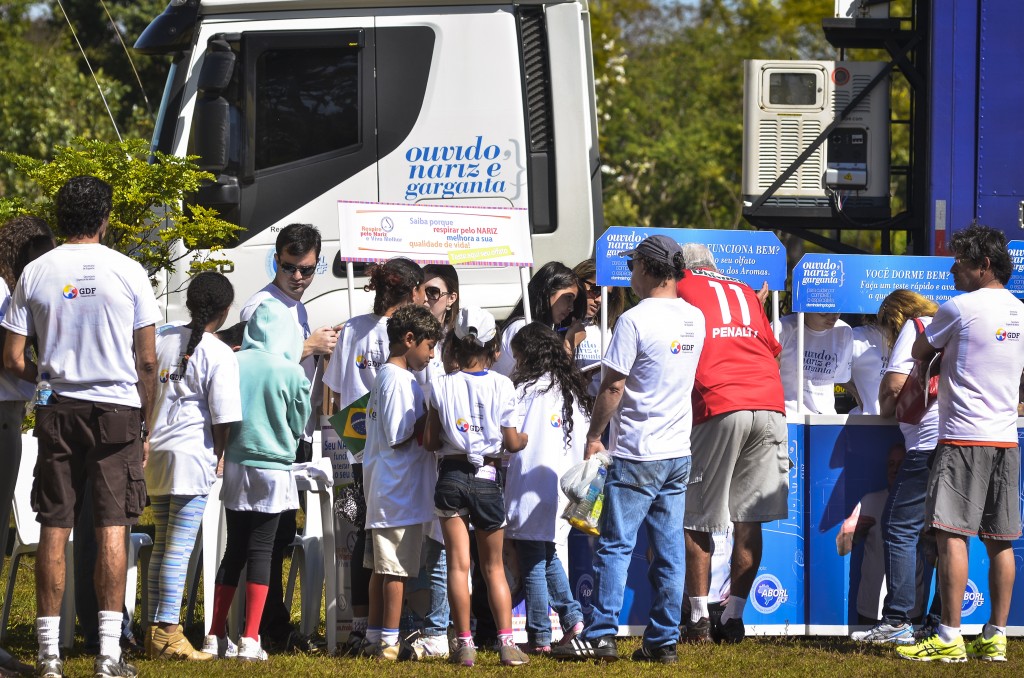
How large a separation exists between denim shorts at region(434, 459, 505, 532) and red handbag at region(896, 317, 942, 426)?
209cm

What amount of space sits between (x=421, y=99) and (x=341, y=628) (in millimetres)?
3576

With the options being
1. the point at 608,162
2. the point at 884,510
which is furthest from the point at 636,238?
the point at 608,162

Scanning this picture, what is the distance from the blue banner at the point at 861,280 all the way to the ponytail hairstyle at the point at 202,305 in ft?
9.33

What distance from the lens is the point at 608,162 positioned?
22391 millimetres

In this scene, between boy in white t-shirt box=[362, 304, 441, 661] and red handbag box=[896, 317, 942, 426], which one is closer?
boy in white t-shirt box=[362, 304, 441, 661]

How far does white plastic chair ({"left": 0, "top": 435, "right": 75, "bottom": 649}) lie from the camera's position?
6230 mm

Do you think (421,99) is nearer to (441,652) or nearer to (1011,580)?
(441,652)

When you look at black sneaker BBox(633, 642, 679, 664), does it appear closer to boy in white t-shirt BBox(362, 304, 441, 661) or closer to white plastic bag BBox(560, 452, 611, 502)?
white plastic bag BBox(560, 452, 611, 502)

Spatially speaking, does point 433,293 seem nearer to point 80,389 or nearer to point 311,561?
point 311,561

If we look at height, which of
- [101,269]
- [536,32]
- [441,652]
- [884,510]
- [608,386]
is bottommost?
[441,652]

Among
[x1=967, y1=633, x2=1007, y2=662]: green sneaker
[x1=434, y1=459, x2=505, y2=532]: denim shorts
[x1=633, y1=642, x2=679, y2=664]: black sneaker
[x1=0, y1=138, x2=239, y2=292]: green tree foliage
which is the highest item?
[x1=0, y1=138, x2=239, y2=292]: green tree foliage

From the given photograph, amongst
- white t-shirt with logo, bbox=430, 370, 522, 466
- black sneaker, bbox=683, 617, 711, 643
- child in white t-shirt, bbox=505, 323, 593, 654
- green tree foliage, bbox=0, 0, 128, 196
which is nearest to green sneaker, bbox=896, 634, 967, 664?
black sneaker, bbox=683, 617, 711, 643

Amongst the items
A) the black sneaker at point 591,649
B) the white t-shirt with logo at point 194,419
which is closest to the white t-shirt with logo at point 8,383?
the white t-shirt with logo at point 194,419

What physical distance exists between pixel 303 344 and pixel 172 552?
4.21 feet
